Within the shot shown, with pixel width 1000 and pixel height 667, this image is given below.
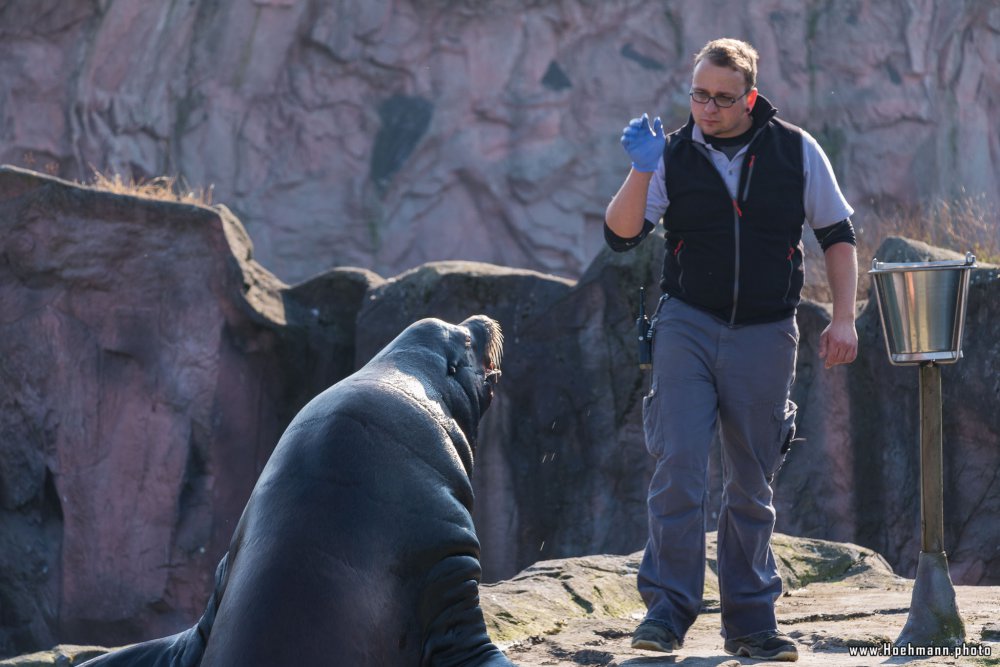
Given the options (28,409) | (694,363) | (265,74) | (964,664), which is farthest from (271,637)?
(265,74)

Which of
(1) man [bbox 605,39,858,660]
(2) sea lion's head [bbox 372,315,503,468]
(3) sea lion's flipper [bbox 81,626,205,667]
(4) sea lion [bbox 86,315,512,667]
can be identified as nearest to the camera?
(4) sea lion [bbox 86,315,512,667]

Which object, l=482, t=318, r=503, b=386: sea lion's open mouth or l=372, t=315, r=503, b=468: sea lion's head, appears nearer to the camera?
l=372, t=315, r=503, b=468: sea lion's head

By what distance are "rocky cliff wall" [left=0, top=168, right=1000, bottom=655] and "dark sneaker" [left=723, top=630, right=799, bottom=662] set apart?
5.80 meters

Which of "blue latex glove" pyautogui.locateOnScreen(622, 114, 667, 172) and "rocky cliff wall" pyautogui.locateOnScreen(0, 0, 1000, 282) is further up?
"rocky cliff wall" pyautogui.locateOnScreen(0, 0, 1000, 282)

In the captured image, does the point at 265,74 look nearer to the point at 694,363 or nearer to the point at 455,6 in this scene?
the point at 455,6

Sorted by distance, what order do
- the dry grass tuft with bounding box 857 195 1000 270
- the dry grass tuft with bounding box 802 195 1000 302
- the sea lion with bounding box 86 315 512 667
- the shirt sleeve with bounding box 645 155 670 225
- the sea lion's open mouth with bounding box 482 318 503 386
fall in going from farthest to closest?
the dry grass tuft with bounding box 857 195 1000 270 < the dry grass tuft with bounding box 802 195 1000 302 < the sea lion's open mouth with bounding box 482 318 503 386 < the shirt sleeve with bounding box 645 155 670 225 < the sea lion with bounding box 86 315 512 667

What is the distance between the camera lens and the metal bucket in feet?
12.8

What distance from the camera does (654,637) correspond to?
394 cm

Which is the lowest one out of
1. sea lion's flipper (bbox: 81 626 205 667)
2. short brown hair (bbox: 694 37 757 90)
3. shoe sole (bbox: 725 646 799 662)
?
shoe sole (bbox: 725 646 799 662)

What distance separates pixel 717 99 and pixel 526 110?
18939 mm

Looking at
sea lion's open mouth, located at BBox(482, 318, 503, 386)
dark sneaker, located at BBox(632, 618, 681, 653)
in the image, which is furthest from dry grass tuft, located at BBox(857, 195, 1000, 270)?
dark sneaker, located at BBox(632, 618, 681, 653)

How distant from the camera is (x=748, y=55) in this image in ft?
13.2

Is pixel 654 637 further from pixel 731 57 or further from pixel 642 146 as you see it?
pixel 731 57

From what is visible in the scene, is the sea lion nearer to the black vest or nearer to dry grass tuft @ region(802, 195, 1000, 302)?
the black vest
